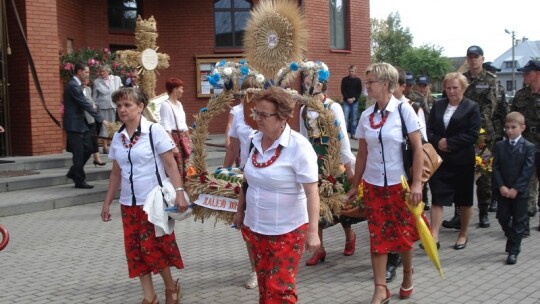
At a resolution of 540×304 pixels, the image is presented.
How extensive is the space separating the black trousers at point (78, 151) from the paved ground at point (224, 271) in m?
2.23

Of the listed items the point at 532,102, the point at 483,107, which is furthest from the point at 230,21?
the point at 532,102

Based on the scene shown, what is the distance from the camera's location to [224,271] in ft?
21.6

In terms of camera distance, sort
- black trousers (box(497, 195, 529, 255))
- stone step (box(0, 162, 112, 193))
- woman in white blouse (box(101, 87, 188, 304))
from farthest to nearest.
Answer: stone step (box(0, 162, 112, 193))
black trousers (box(497, 195, 529, 255))
woman in white blouse (box(101, 87, 188, 304))

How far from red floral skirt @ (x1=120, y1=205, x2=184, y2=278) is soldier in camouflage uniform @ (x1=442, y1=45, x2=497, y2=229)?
14.7ft

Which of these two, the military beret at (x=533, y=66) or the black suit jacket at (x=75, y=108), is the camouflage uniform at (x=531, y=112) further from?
the black suit jacket at (x=75, y=108)

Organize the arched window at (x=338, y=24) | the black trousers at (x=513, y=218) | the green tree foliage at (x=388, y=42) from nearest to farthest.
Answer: the black trousers at (x=513, y=218)
the arched window at (x=338, y=24)
the green tree foliage at (x=388, y=42)

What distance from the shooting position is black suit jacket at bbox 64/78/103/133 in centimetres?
1057

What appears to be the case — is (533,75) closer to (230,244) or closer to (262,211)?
(230,244)

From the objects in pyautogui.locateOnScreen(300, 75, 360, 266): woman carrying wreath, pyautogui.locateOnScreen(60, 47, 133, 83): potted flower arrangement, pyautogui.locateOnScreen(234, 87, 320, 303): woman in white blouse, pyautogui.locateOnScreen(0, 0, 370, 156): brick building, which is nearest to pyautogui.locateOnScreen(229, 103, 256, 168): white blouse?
pyautogui.locateOnScreen(300, 75, 360, 266): woman carrying wreath

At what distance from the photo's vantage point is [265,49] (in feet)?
21.0

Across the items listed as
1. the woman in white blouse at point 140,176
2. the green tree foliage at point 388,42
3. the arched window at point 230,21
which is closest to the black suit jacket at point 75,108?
Result: the woman in white blouse at point 140,176

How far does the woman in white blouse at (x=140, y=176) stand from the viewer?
511 cm

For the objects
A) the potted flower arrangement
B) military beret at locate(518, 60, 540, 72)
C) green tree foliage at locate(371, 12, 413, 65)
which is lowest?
military beret at locate(518, 60, 540, 72)

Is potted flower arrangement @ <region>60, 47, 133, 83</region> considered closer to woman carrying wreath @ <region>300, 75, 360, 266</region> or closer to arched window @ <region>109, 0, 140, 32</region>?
arched window @ <region>109, 0, 140, 32</region>
